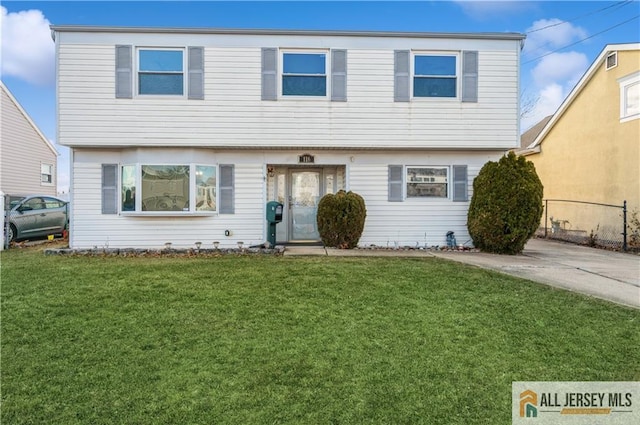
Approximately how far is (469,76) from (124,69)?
8589mm

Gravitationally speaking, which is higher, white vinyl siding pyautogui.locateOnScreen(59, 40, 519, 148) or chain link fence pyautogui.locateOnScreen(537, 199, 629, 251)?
white vinyl siding pyautogui.locateOnScreen(59, 40, 519, 148)

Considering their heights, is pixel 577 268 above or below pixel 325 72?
below

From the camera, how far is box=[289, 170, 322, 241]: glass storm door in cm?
1095

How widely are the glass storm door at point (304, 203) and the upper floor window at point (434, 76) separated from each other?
3.51 metres

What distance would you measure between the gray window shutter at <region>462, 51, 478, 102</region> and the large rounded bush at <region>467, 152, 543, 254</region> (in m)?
1.89

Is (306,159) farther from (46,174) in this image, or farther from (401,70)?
(46,174)

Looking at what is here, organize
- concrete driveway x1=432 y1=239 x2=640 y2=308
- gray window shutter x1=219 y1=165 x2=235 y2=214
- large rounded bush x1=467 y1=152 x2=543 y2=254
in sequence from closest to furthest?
1. concrete driveway x1=432 y1=239 x2=640 y2=308
2. large rounded bush x1=467 y1=152 x2=543 y2=254
3. gray window shutter x1=219 y1=165 x2=235 y2=214

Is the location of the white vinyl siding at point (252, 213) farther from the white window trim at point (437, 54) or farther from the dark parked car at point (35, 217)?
the dark parked car at point (35, 217)

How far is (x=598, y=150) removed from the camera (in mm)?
Result: 13414

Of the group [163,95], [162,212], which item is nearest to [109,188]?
[162,212]

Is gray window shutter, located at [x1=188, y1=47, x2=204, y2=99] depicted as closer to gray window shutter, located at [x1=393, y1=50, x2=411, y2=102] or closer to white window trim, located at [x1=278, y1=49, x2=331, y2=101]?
white window trim, located at [x1=278, y1=49, x2=331, y2=101]

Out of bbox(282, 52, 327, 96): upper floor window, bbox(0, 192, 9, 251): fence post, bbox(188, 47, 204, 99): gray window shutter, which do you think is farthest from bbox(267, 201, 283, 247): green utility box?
bbox(0, 192, 9, 251): fence post

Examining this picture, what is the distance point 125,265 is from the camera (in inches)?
295

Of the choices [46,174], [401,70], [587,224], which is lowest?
[587,224]
